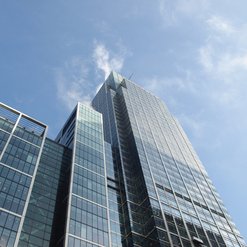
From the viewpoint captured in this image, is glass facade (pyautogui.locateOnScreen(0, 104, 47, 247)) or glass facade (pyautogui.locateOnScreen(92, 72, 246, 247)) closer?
glass facade (pyautogui.locateOnScreen(0, 104, 47, 247))

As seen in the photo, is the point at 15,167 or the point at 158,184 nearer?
the point at 15,167

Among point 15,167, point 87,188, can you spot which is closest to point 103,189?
point 87,188

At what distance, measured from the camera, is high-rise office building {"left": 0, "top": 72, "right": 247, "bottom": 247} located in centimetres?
5772

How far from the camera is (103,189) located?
237 ft

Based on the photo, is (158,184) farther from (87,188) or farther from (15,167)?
(15,167)

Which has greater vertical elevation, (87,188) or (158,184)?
(158,184)

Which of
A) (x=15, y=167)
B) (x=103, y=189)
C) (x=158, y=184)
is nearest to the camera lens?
(x=15, y=167)

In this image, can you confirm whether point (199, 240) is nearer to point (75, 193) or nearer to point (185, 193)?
point (185, 193)

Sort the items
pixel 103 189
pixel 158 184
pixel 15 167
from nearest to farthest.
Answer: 1. pixel 15 167
2. pixel 103 189
3. pixel 158 184

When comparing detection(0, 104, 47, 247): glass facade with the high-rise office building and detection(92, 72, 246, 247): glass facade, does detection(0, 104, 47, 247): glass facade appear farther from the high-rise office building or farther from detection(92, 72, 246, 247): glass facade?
detection(92, 72, 246, 247): glass facade

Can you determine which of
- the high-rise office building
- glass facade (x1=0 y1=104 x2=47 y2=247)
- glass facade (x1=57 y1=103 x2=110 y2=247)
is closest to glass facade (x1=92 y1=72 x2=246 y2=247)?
the high-rise office building

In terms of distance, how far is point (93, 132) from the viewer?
92.1 metres

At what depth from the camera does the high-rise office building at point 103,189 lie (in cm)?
5772

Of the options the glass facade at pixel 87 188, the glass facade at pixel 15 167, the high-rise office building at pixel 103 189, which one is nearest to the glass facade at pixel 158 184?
the high-rise office building at pixel 103 189
